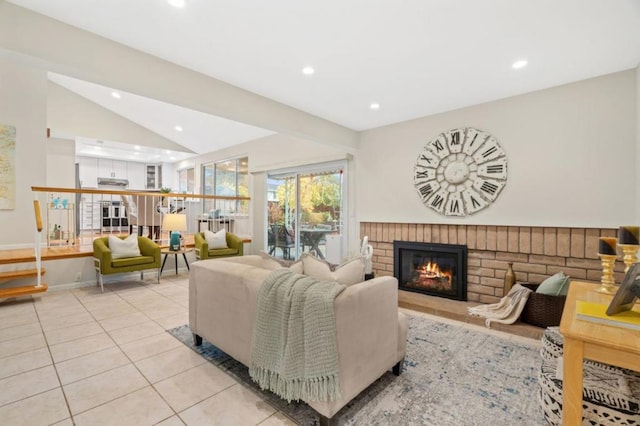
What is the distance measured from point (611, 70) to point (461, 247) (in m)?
2.35

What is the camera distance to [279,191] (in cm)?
661

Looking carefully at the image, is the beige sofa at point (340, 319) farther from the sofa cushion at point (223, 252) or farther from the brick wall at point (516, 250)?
the sofa cushion at point (223, 252)

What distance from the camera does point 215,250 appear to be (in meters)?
5.36

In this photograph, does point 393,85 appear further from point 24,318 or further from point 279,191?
point 24,318

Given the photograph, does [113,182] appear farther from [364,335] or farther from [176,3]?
[364,335]

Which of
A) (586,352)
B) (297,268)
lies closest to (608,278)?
(586,352)

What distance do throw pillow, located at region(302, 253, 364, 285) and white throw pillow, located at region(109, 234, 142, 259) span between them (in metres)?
3.69

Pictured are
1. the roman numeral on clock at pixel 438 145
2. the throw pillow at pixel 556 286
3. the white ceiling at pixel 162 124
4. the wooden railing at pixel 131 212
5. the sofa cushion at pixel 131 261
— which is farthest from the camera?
the white ceiling at pixel 162 124

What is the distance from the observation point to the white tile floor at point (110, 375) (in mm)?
1718

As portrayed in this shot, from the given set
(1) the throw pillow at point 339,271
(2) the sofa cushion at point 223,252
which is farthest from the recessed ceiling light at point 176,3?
(2) the sofa cushion at point 223,252

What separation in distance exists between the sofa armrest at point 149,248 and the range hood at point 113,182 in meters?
5.90

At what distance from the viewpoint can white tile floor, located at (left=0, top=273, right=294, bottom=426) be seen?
172 centimetres

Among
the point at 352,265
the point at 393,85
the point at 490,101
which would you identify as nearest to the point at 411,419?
the point at 352,265

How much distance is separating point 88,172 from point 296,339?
10.2m
